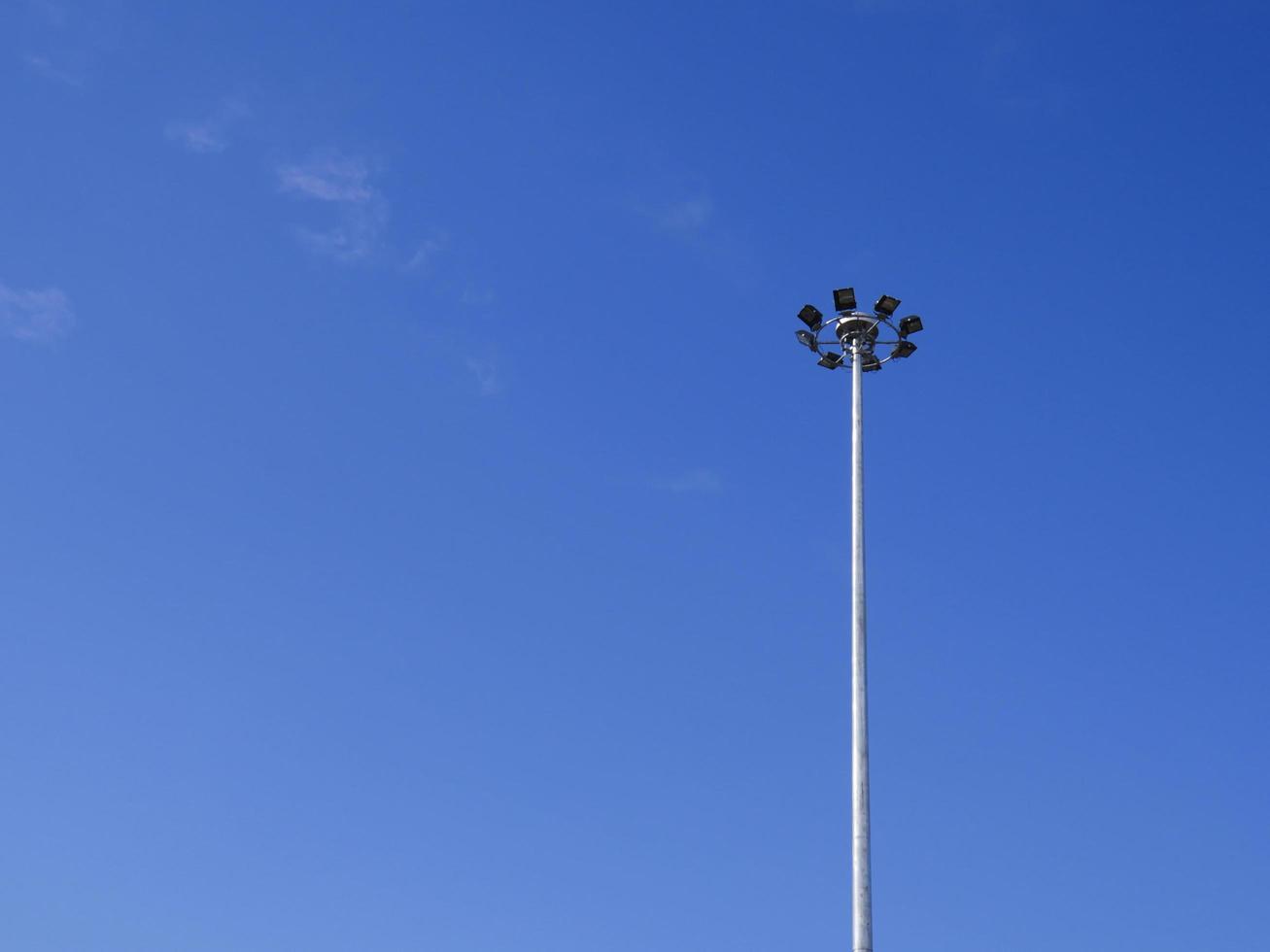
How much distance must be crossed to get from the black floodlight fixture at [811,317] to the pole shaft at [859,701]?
1028mm

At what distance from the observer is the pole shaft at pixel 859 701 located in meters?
30.8

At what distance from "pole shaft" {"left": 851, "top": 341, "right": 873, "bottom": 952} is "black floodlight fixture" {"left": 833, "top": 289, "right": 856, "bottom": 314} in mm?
906

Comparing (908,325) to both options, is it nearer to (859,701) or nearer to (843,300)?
(843,300)

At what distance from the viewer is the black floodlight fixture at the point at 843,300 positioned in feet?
122

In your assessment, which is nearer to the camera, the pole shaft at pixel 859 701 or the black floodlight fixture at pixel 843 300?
the pole shaft at pixel 859 701

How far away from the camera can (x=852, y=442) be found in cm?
3681

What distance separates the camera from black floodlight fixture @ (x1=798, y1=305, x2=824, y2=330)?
3753cm

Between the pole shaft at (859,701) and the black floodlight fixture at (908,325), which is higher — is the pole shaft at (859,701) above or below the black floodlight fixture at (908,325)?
below

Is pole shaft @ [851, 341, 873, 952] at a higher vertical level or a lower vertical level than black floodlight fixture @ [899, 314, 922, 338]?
lower

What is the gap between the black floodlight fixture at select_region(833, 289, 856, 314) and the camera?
3728cm

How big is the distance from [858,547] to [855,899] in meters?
7.82

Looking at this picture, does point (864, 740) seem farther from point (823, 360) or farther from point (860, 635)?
point (823, 360)

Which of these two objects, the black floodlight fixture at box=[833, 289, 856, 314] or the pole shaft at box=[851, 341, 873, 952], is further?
the black floodlight fixture at box=[833, 289, 856, 314]

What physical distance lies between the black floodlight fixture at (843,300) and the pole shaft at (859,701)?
35.7 inches
